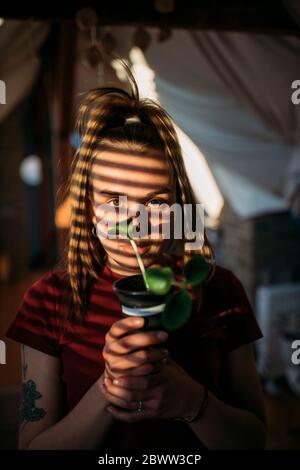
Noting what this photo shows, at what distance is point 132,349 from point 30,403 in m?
0.32

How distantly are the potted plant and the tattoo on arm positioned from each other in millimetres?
320

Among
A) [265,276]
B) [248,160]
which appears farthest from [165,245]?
[265,276]

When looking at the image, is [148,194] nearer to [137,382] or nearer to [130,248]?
[130,248]

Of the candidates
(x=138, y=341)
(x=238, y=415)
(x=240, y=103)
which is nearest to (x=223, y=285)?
(x=238, y=415)

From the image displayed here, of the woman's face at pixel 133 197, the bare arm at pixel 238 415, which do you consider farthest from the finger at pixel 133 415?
the woman's face at pixel 133 197

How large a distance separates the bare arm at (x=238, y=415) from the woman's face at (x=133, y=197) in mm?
271

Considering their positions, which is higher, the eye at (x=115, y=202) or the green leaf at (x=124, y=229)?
the eye at (x=115, y=202)

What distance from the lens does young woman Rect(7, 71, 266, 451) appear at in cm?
67

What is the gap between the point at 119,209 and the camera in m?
0.66

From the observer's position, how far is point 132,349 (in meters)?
0.54

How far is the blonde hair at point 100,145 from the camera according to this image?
2.35 ft

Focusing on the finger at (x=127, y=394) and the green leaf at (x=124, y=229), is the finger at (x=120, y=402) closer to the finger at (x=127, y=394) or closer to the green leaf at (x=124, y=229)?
the finger at (x=127, y=394)

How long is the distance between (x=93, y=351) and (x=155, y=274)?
1.00ft

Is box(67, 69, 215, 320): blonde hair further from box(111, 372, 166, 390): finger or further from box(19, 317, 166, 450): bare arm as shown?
box(111, 372, 166, 390): finger
